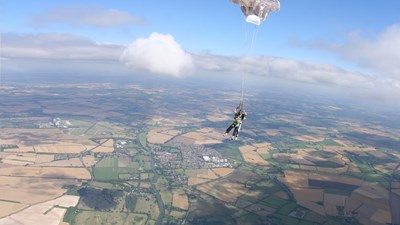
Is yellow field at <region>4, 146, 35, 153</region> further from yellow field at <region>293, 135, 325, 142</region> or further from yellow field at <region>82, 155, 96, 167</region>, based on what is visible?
yellow field at <region>293, 135, 325, 142</region>

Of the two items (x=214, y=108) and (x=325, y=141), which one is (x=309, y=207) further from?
(x=214, y=108)

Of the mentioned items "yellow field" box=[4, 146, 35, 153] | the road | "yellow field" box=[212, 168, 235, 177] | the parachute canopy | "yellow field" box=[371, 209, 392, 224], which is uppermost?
the parachute canopy

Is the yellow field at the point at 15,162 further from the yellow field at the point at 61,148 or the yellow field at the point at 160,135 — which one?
the yellow field at the point at 160,135

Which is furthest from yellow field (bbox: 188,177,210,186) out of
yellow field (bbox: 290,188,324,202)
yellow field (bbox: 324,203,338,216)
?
yellow field (bbox: 324,203,338,216)

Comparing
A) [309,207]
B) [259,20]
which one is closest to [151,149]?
[309,207]

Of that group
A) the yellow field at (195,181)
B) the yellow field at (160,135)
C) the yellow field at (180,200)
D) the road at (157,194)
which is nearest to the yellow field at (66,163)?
the road at (157,194)

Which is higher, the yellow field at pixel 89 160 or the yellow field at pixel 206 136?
the yellow field at pixel 206 136
